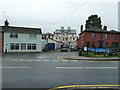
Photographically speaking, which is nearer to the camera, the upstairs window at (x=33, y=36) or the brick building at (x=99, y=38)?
the upstairs window at (x=33, y=36)

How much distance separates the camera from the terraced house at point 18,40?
25.7 m

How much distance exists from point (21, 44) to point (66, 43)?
33570 millimetres

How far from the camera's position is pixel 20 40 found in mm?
26562

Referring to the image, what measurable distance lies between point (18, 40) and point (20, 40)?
54 cm

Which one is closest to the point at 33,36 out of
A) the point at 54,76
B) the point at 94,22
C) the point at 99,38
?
the point at 99,38

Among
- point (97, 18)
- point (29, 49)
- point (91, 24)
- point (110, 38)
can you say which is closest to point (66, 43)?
point (91, 24)

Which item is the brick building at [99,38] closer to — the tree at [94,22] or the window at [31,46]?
the window at [31,46]

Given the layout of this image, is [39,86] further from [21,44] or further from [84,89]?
[21,44]

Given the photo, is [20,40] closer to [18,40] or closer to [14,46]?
[18,40]

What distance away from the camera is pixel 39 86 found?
4621 mm

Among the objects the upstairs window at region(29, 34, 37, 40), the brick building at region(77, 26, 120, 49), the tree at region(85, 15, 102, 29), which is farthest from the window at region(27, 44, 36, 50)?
the tree at region(85, 15, 102, 29)

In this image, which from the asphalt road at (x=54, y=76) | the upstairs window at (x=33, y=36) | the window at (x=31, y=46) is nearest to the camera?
the asphalt road at (x=54, y=76)

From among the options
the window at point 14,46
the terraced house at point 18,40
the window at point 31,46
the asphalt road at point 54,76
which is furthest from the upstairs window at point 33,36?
the asphalt road at point 54,76

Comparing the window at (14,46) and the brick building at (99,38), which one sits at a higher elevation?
the brick building at (99,38)
